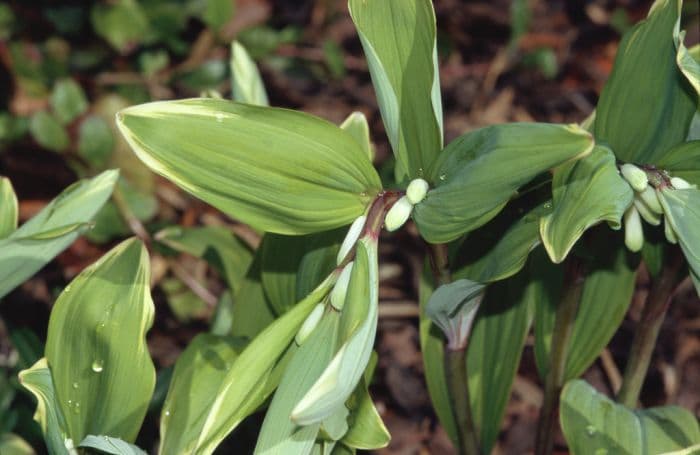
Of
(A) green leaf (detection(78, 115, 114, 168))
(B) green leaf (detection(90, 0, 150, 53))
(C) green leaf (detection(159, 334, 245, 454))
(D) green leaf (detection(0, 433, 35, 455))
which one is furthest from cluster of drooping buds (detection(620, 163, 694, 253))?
(B) green leaf (detection(90, 0, 150, 53))

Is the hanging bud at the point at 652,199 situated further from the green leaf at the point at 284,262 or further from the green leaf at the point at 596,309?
the green leaf at the point at 284,262

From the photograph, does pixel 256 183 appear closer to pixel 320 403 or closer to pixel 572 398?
pixel 320 403

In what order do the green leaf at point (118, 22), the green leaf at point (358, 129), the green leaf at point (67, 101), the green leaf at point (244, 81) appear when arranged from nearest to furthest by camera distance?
the green leaf at point (358, 129) < the green leaf at point (244, 81) < the green leaf at point (67, 101) < the green leaf at point (118, 22)

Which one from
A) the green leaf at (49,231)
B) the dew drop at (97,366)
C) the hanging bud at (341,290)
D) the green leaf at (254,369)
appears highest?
the hanging bud at (341,290)

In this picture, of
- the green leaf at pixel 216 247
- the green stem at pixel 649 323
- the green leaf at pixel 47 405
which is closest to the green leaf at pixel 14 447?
the green leaf at pixel 47 405

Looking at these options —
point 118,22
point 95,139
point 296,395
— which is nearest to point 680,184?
point 296,395

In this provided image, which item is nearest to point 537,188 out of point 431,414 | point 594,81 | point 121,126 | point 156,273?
point 121,126

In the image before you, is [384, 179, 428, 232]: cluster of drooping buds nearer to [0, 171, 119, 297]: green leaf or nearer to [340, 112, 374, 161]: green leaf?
[340, 112, 374, 161]: green leaf
